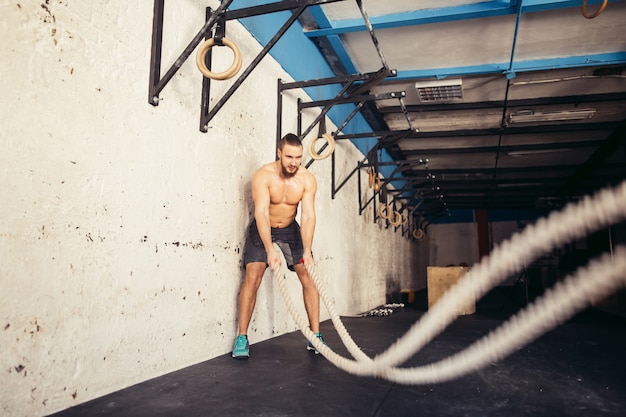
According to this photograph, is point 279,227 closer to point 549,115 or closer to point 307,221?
point 307,221

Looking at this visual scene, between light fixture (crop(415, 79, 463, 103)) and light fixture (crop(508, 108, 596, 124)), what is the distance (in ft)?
4.04

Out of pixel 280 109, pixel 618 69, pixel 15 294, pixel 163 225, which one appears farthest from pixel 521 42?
pixel 15 294

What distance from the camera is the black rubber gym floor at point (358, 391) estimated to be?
5.76 feet

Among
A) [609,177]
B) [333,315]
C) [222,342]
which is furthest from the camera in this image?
[609,177]

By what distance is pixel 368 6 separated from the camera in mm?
4133

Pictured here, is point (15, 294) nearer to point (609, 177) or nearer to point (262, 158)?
point (262, 158)

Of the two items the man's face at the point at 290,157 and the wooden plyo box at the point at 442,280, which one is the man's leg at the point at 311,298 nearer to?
the man's face at the point at 290,157

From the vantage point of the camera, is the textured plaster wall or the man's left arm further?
the textured plaster wall

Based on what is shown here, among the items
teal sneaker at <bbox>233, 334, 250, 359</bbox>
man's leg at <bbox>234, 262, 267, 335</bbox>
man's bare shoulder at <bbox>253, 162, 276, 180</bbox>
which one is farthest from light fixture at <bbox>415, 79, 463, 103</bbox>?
teal sneaker at <bbox>233, 334, 250, 359</bbox>

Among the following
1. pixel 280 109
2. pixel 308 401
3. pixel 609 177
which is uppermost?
pixel 609 177

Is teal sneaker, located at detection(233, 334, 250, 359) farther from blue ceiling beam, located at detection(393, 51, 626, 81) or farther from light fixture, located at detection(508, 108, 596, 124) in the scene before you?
light fixture, located at detection(508, 108, 596, 124)

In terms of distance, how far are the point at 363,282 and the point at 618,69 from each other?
4369 millimetres

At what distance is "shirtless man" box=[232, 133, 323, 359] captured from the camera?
2.74 m

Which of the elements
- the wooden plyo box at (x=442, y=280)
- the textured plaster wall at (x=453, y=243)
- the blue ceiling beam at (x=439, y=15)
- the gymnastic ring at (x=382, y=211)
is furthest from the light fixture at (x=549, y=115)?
the textured plaster wall at (x=453, y=243)
